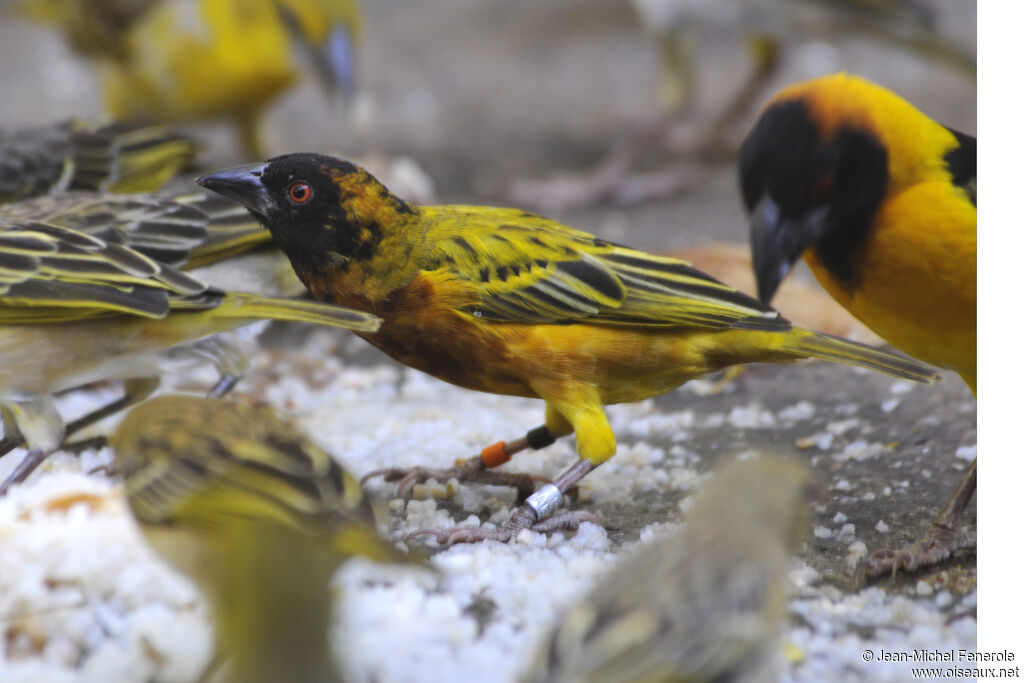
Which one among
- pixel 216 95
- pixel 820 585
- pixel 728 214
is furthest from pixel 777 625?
pixel 216 95

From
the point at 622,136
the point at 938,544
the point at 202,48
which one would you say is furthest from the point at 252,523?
the point at 622,136

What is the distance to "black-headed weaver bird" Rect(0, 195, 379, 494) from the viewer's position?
9.79 ft

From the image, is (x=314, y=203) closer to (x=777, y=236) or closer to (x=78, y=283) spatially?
(x=78, y=283)

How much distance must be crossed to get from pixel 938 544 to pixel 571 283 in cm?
119

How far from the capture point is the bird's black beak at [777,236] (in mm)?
3145

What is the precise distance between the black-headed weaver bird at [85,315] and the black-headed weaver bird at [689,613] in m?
1.05

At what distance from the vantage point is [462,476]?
138 inches

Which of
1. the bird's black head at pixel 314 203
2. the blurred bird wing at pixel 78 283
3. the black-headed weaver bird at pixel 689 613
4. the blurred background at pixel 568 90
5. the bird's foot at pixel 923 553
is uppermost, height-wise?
the bird's black head at pixel 314 203

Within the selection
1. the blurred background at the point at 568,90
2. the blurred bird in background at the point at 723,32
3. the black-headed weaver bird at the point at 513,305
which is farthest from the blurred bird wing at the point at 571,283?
the blurred bird in background at the point at 723,32

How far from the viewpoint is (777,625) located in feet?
6.67

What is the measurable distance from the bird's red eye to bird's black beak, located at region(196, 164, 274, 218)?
0.06 m

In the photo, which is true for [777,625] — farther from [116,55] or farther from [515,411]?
[116,55]

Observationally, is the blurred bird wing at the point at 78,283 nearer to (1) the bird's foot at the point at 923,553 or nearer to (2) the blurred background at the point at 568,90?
(1) the bird's foot at the point at 923,553

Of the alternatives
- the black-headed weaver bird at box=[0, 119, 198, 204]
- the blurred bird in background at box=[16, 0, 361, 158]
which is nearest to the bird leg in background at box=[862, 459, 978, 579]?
the black-headed weaver bird at box=[0, 119, 198, 204]
